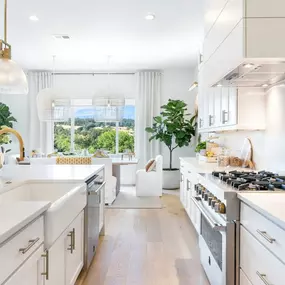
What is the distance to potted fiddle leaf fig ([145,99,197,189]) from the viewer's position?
688 cm

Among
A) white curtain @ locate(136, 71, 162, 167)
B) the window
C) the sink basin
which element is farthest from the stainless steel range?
the window

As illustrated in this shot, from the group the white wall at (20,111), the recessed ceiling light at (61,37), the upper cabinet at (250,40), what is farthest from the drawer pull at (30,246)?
the white wall at (20,111)

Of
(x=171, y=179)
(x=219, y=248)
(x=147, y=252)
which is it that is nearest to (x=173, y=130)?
(x=171, y=179)

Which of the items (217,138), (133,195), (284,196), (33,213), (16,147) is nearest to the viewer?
(33,213)

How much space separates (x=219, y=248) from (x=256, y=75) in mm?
1382

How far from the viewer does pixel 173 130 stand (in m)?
6.85

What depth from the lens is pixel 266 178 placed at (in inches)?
95.3

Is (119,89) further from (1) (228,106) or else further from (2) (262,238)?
(2) (262,238)

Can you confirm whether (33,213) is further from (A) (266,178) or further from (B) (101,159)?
(B) (101,159)

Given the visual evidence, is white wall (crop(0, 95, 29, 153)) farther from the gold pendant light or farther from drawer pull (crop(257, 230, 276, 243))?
drawer pull (crop(257, 230, 276, 243))

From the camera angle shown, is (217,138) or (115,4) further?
(217,138)

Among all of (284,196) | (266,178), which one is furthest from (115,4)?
(284,196)

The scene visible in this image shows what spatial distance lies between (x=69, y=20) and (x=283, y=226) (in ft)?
13.8

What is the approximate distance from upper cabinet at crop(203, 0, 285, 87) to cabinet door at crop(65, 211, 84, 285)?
161cm
